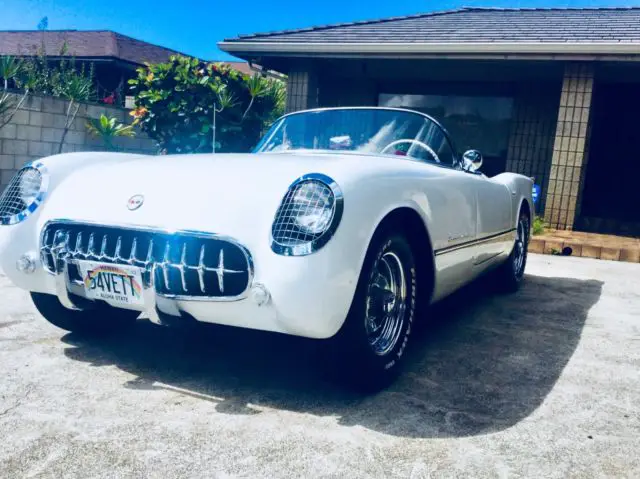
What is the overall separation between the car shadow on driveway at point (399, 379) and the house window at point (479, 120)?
21.6 feet

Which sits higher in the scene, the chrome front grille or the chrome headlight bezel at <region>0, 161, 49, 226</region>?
the chrome headlight bezel at <region>0, 161, 49, 226</region>

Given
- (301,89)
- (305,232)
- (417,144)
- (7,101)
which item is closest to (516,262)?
(417,144)

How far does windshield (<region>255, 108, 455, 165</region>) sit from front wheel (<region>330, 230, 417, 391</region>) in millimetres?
931

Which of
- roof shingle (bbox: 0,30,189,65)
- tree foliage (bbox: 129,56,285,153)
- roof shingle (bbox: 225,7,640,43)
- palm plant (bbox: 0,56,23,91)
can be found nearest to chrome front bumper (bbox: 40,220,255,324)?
roof shingle (bbox: 225,7,640,43)

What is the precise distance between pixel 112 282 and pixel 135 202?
12.9 inches

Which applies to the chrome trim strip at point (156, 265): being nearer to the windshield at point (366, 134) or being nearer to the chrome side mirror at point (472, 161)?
the windshield at point (366, 134)

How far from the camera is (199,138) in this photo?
1002cm

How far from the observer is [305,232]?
6.81 ft

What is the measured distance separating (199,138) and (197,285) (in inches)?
323

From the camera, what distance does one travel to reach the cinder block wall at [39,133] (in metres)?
8.48

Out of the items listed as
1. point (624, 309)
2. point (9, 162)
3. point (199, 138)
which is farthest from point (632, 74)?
point (9, 162)

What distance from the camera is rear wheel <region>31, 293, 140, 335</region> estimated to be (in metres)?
2.84

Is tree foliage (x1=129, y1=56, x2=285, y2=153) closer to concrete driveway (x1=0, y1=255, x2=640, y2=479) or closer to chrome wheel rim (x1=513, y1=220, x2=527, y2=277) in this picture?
chrome wheel rim (x1=513, y1=220, x2=527, y2=277)

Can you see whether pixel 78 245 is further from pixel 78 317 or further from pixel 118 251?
pixel 78 317
